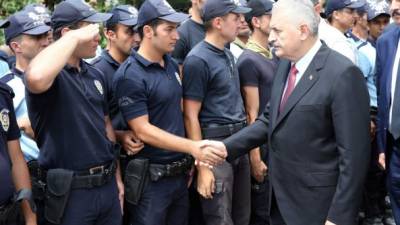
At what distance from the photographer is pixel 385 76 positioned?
4.25 m

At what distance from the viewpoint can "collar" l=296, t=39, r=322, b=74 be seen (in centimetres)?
329

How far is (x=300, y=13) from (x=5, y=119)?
1793mm

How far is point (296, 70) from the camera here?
132 inches

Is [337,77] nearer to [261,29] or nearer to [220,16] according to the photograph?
[220,16]

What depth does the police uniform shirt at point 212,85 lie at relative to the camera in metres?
4.49

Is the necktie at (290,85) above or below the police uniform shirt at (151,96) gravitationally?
above

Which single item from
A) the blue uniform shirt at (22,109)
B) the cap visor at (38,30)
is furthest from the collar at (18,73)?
the cap visor at (38,30)

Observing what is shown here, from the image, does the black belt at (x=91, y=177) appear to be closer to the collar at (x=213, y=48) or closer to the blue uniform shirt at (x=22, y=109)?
the blue uniform shirt at (x=22, y=109)

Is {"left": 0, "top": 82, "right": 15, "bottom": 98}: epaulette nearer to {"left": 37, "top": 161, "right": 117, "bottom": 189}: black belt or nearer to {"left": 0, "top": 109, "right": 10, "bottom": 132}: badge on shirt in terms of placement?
{"left": 0, "top": 109, "right": 10, "bottom": 132}: badge on shirt

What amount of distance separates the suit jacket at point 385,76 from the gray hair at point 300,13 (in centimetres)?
121

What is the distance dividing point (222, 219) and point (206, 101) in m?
0.95

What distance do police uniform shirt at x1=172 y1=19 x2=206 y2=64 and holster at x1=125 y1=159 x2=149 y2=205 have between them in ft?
5.64

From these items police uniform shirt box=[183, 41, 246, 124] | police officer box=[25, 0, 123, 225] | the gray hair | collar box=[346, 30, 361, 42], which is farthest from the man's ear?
collar box=[346, 30, 361, 42]

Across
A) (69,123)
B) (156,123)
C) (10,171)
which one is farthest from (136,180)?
(10,171)
